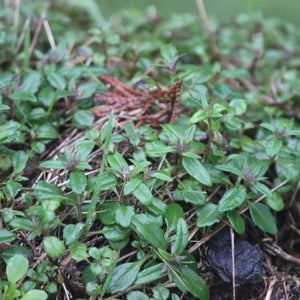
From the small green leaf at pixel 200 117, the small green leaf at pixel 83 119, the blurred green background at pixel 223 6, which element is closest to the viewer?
the small green leaf at pixel 200 117

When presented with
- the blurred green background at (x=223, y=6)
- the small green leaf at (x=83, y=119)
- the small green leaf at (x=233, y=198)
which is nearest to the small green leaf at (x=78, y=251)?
the small green leaf at (x=233, y=198)

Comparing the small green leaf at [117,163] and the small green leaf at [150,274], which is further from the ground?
the small green leaf at [117,163]

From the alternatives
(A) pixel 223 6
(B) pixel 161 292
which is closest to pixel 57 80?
(B) pixel 161 292

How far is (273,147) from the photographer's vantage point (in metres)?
1.77

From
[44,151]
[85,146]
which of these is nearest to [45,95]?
[44,151]

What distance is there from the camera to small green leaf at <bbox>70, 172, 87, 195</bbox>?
1.51m

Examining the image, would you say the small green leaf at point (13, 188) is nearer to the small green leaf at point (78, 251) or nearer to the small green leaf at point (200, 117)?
the small green leaf at point (78, 251)

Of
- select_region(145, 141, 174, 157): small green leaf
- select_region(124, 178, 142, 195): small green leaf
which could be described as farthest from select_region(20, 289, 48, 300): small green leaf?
select_region(145, 141, 174, 157): small green leaf

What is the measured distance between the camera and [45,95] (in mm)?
2076

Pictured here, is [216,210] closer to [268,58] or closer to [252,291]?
[252,291]

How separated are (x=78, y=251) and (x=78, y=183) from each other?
0.96ft

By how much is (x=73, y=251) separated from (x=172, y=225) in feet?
1.50

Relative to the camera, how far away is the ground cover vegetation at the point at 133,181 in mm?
1458

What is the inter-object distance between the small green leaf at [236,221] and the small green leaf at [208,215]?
56mm
